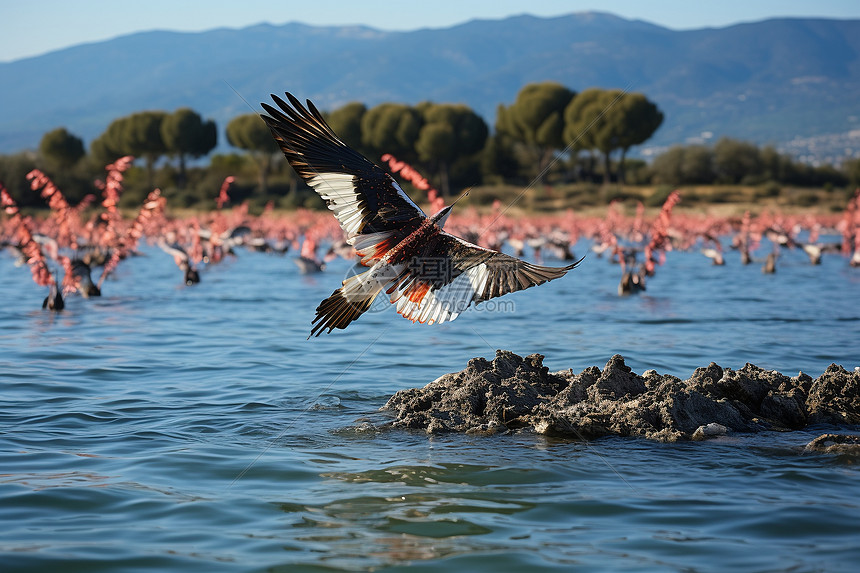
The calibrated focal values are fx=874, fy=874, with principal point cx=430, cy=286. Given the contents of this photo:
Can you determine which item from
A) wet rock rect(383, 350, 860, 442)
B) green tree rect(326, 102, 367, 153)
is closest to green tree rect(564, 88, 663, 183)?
green tree rect(326, 102, 367, 153)

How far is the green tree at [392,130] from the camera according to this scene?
61.6 m

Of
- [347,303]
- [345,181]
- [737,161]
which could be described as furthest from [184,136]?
[347,303]

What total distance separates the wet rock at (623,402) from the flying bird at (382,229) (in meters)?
0.84

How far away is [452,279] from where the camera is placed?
6379mm

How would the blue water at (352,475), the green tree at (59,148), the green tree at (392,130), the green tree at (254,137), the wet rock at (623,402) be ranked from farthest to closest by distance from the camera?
the green tree at (254,137) → the green tree at (59,148) → the green tree at (392,130) → the wet rock at (623,402) → the blue water at (352,475)

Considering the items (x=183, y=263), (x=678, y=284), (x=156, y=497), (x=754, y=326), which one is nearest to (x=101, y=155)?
(x=183, y=263)

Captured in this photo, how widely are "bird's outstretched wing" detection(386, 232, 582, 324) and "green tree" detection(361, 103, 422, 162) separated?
55.8 meters

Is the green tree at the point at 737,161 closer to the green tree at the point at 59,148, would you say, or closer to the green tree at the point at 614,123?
the green tree at the point at 614,123

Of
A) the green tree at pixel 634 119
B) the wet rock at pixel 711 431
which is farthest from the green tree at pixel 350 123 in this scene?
the wet rock at pixel 711 431

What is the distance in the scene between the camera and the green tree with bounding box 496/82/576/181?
6212cm

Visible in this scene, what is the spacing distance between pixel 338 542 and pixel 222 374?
4849mm

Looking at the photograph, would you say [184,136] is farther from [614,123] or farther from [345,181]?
Result: [345,181]

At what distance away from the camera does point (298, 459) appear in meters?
5.82

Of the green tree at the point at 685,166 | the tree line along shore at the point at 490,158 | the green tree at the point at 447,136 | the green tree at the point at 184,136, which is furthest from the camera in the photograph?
the green tree at the point at 184,136
